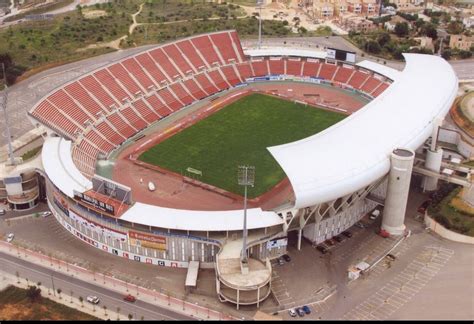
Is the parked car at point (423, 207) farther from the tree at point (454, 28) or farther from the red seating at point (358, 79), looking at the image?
the tree at point (454, 28)

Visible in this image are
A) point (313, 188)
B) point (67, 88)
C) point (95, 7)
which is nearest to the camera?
point (313, 188)

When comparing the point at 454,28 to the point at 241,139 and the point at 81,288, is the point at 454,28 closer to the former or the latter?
the point at 241,139

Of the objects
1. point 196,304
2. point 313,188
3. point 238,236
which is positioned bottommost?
point 196,304

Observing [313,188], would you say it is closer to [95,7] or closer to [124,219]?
[124,219]

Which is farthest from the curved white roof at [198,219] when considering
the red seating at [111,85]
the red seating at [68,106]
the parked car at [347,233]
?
the red seating at [111,85]

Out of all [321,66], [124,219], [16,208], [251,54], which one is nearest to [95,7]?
[251,54]

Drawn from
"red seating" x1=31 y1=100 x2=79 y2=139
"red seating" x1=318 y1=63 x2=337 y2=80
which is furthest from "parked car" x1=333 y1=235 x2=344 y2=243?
"red seating" x1=318 y1=63 x2=337 y2=80
